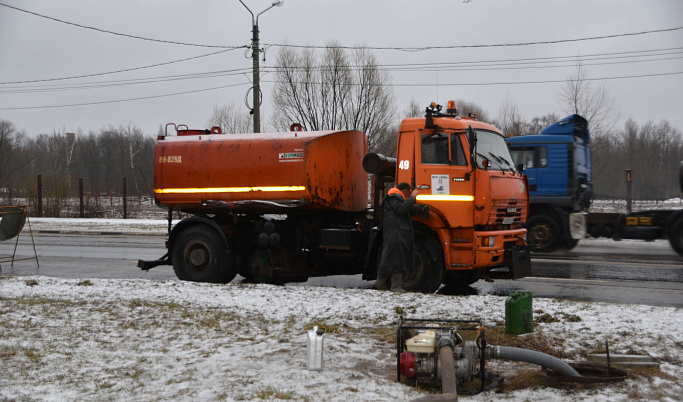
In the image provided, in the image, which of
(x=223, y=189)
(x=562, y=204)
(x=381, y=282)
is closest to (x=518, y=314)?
(x=381, y=282)

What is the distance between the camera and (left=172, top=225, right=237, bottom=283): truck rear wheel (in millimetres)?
10508

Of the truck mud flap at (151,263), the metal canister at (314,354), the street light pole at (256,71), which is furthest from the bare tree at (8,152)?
the metal canister at (314,354)

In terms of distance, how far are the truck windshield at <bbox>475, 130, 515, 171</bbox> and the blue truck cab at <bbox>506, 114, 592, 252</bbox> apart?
20.0 feet

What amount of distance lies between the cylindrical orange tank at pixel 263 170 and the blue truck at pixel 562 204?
21.6 ft

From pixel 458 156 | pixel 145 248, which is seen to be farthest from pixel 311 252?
pixel 145 248

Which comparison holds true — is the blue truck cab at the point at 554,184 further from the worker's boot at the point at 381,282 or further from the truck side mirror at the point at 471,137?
the worker's boot at the point at 381,282

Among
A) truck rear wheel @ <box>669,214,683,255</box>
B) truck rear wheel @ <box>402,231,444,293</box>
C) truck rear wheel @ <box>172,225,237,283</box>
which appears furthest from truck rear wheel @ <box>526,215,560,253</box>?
truck rear wheel @ <box>172,225,237,283</box>

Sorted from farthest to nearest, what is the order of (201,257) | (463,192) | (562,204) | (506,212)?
(562,204)
(201,257)
(506,212)
(463,192)

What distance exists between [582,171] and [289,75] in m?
20.0

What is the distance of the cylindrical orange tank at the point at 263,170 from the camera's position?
9.80 meters

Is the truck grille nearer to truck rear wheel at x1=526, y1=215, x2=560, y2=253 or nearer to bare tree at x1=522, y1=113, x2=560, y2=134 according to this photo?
truck rear wheel at x1=526, y1=215, x2=560, y2=253

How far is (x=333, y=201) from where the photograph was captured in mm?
10055

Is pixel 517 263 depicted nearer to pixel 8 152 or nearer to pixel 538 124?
pixel 538 124

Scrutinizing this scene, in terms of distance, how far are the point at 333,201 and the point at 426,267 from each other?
6.56 ft
